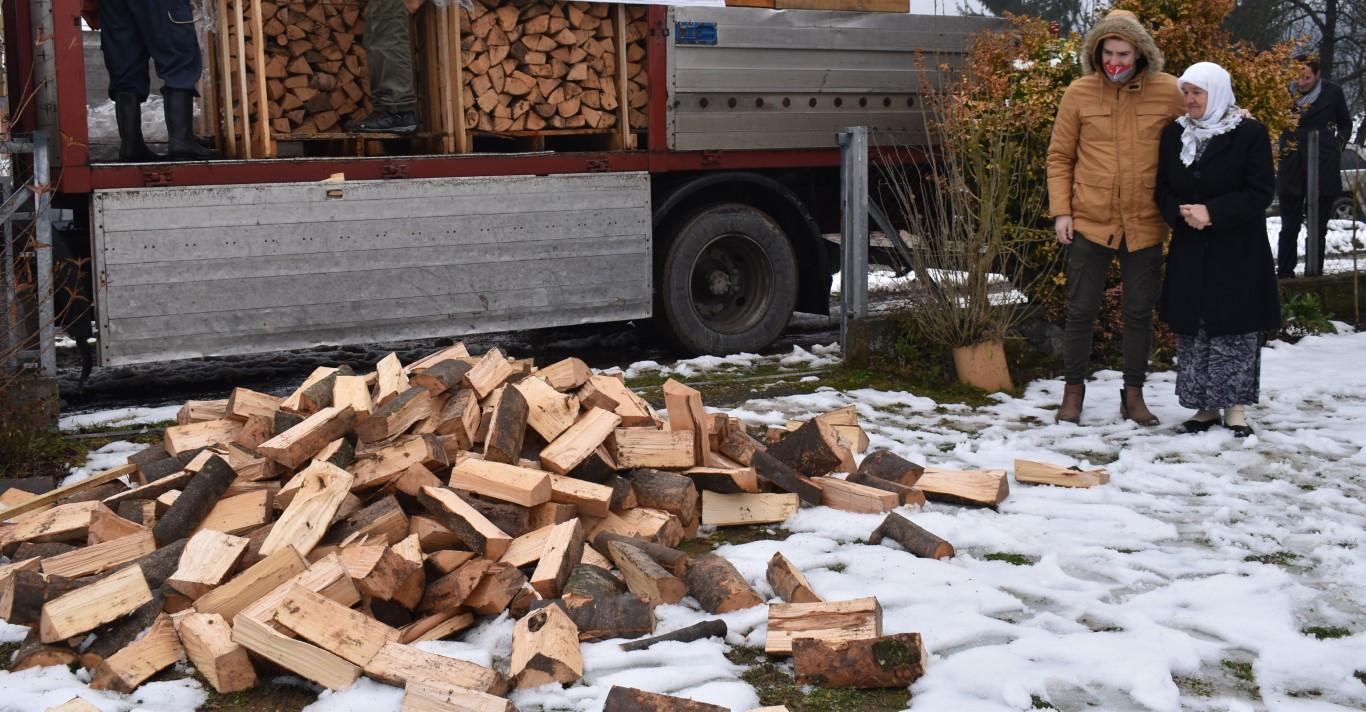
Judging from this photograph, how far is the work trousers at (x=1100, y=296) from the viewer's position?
674cm

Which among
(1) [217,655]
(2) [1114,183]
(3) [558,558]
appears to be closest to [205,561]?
(1) [217,655]

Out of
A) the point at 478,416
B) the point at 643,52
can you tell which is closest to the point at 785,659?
Answer: the point at 478,416

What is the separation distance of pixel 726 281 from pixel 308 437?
184 inches

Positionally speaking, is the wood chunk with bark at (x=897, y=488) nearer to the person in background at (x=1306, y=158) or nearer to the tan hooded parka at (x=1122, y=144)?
the tan hooded parka at (x=1122, y=144)

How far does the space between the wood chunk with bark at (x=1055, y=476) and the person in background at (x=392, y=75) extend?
4264mm

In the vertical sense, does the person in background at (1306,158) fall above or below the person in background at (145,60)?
below

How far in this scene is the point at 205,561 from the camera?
4.18 m

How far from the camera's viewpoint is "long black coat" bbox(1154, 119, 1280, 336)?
6312mm

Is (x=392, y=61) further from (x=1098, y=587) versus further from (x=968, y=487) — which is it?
(x=1098, y=587)

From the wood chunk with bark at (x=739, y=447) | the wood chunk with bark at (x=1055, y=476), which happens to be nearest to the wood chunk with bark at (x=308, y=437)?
the wood chunk with bark at (x=739, y=447)

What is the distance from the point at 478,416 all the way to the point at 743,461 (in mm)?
1010

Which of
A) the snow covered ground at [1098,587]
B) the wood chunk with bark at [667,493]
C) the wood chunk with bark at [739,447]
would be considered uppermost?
the wood chunk with bark at [739,447]

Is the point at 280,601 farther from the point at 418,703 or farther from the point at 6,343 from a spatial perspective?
the point at 6,343

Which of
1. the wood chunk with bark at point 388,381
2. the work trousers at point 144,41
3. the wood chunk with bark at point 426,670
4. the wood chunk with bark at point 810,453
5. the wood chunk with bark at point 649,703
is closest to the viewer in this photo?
the wood chunk with bark at point 649,703
